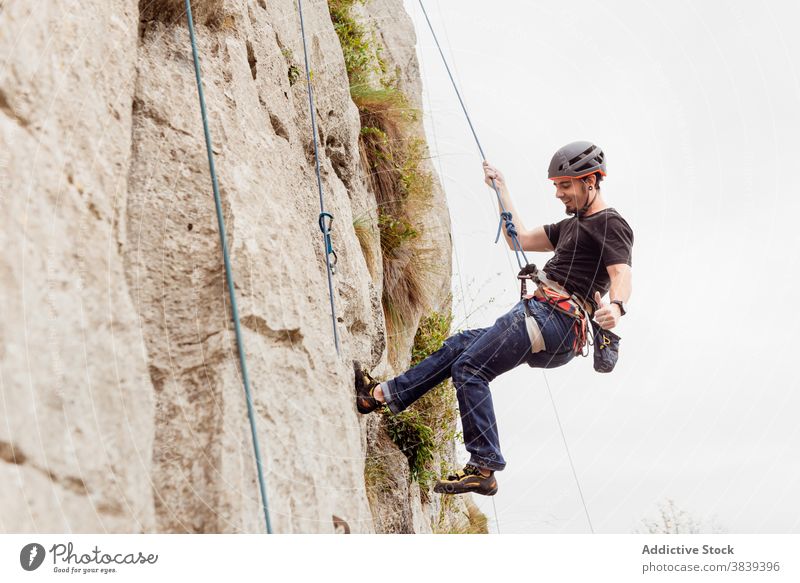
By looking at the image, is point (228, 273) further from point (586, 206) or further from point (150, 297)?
point (586, 206)

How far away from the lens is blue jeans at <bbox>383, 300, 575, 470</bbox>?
382cm

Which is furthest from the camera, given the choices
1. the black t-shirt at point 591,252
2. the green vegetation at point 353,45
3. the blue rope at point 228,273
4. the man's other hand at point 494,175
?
the green vegetation at point 353,45

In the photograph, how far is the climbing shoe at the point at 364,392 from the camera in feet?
13.2

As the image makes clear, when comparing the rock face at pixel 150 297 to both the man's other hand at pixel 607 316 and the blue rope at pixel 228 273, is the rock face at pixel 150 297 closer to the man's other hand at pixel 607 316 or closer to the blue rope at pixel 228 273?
the blue rope at pixel 228 273

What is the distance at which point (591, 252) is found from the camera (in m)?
4.10

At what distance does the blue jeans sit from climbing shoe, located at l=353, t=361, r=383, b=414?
11 centimetres

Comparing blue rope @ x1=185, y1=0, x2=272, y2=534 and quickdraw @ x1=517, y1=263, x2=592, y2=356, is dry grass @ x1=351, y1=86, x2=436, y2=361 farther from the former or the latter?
blue rope @ x1=185, y1=0, x2=272, y2=534
